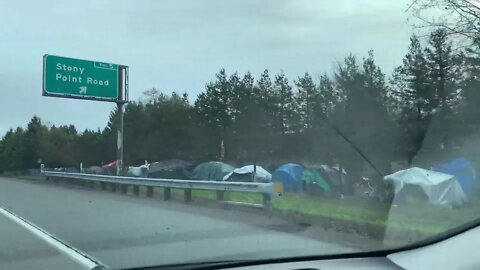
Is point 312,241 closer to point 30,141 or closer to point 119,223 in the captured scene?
point 119,223

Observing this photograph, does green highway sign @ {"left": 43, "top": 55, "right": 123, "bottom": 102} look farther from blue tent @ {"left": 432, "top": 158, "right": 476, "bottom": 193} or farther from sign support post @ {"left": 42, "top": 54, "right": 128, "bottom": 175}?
blue tent @ {"left": 432, "top": 158, "right": 476, "bottom": 193}

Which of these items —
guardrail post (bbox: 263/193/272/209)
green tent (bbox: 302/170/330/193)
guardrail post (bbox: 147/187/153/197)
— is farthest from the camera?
guardrail post (bbox: 147/187/153/197)

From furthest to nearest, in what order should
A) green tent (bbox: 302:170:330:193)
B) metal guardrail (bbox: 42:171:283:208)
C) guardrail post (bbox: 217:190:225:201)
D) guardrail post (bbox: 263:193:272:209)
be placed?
1. green tent (bbox: 302:170:330:193)
2. guardrail post (bbox: 217:190:225:201)
3. metal guardrail (bbox: 42:171:283:208)
4. guardrail post (bbox: 263:193:272:209)

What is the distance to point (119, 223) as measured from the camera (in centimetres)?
1332

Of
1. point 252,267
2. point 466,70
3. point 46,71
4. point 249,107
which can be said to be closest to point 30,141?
point 249,107

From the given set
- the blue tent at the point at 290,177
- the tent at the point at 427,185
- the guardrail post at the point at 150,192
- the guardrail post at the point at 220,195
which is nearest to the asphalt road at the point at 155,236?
the guardrail post at the point at 220,195

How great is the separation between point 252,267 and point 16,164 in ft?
311

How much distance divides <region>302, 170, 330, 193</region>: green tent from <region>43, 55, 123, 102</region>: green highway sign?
11782 mm

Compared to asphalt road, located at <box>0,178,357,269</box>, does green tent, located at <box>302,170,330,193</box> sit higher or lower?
higher

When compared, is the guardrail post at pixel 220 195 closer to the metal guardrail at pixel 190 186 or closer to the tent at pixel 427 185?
the metal guardrail at pixel 190 186

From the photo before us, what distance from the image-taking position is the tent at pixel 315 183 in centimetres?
2246

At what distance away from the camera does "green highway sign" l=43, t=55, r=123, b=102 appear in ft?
95.9

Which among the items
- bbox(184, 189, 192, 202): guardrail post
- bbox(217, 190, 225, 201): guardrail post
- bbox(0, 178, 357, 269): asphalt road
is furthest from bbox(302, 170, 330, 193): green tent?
bbox(0, 178, 357, 269): asphalt road

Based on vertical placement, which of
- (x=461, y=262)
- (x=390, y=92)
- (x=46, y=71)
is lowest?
(x=461, y=262)
